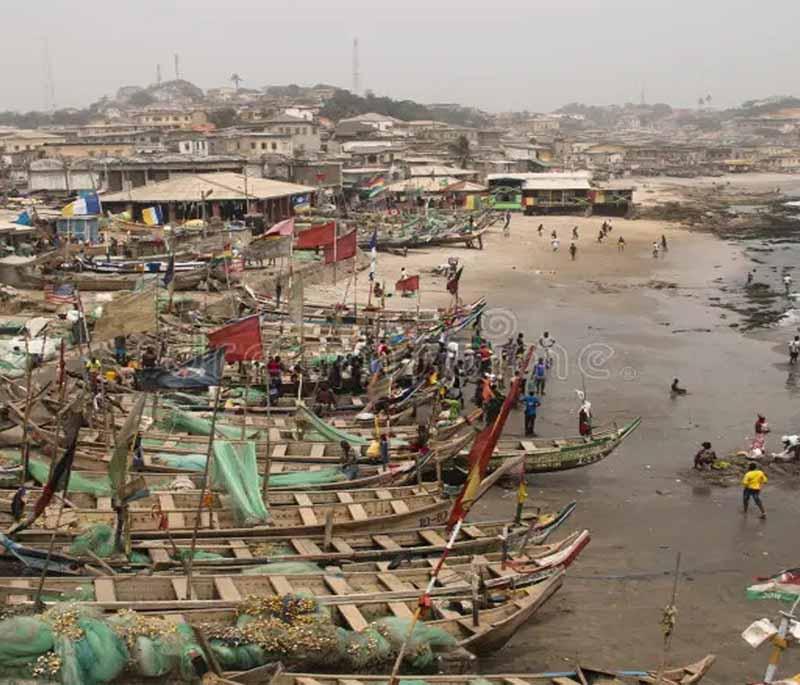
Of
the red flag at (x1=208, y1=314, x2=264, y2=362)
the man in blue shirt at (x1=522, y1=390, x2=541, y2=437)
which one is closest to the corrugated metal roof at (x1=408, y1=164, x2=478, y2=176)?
the man in blue shirt at (x1=522, y1=390, x2=541, y2=437)

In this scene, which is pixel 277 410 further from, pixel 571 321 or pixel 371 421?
pixel 571 321

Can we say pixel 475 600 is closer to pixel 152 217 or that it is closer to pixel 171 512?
pixel 171 512

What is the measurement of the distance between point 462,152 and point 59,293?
192 ft

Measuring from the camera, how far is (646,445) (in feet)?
63.5

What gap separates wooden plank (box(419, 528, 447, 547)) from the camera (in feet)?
40.4

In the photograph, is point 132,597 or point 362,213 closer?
point 132,597

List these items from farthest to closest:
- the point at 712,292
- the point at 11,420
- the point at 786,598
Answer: the point at 712,292 → the point at 11,420 → the point at 786,598

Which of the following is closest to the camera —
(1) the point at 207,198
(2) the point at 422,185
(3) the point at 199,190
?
(1) the point at 207,198

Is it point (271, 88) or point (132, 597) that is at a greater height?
point (271, 88)

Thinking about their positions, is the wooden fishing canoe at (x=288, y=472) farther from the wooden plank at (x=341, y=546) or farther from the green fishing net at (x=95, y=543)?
the green fishing net at (x=95, y=543)

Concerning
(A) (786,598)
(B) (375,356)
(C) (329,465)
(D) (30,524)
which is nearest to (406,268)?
(B) (375,356)

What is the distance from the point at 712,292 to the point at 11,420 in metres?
30.1

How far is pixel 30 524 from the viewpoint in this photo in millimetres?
10875

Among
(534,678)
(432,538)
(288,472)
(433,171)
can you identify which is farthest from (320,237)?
(433,171)
